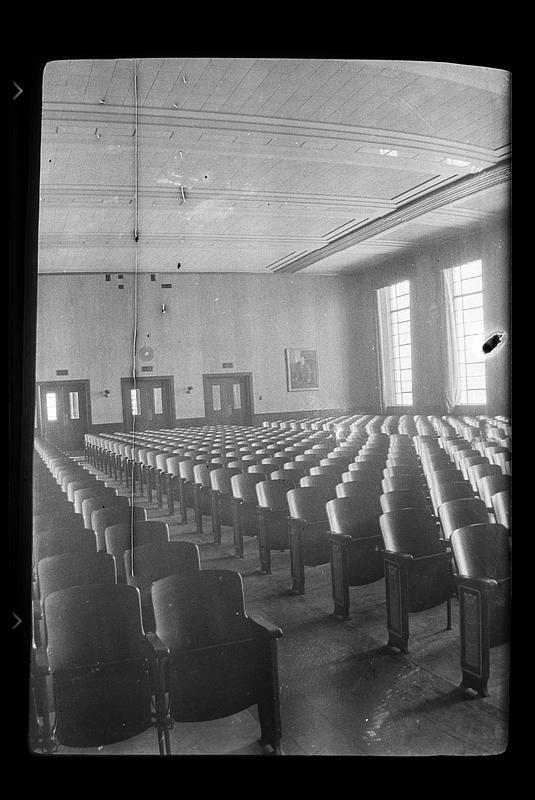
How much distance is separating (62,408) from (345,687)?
65.2 inches

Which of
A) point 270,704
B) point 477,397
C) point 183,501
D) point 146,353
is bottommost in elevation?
point 270,704

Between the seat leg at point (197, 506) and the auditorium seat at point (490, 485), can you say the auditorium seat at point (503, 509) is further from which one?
the seat leg at point (197, 506)

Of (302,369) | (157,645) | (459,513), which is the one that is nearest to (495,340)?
(302,369)

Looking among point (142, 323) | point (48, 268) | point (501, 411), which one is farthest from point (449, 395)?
point (48, 268)

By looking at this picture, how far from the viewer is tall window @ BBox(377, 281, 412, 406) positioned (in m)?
2.63

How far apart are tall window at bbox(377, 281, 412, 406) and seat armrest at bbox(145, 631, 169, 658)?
1437mm

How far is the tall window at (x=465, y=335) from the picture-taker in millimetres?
2510

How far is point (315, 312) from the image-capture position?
261 centimetres

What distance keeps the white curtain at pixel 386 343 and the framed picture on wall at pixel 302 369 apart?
1.08 feet

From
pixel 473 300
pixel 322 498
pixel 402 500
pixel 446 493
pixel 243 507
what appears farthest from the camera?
pixel 446 493

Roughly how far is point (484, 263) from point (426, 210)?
350mm

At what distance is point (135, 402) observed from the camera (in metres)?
2.39

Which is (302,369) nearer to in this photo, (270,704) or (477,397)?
(477,397)

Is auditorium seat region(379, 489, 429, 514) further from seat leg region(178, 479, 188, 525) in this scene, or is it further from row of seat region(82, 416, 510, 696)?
seat leg region(178, 479, 188, 525)
